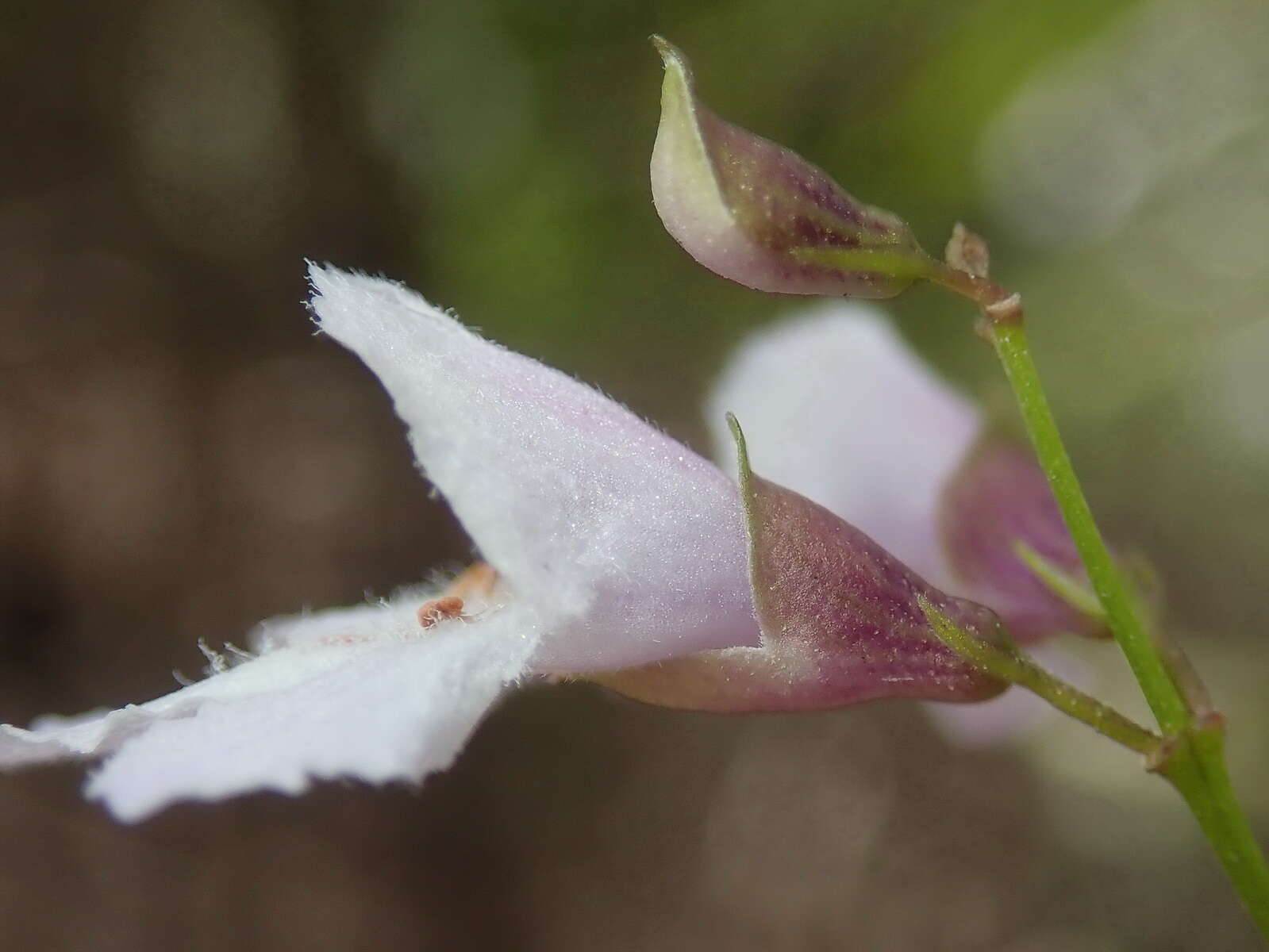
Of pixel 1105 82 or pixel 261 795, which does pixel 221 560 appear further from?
pixel 1105 82

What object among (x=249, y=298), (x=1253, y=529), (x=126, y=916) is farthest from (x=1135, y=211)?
(x=126, y=916)

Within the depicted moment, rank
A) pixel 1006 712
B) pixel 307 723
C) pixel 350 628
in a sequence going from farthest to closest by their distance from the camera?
pixel 1006 712
pixel 350 628
pixel 307 723

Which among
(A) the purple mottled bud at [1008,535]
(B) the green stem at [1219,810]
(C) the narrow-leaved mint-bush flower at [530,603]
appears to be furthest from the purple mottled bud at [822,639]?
(A) the purple mottled bud at [1008,535]

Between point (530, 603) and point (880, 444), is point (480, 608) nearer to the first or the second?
point (530, 603)

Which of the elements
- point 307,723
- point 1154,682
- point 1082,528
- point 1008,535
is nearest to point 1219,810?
point 1154,682

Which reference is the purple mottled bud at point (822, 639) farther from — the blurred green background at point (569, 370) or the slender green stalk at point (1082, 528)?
the blurred green background at point (569, 370)

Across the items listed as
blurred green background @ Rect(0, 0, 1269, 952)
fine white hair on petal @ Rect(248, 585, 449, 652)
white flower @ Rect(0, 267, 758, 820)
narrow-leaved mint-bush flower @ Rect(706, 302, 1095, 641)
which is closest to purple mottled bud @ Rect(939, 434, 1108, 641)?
narrow-leaved mint-bush flower @ Rect(706, 302, 1095, 641)
